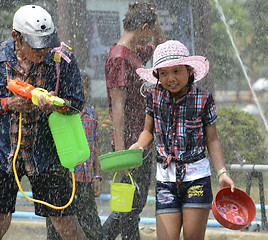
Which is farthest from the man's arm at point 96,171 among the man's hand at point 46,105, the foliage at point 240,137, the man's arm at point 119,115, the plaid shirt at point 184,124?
the foliage at point 240,137

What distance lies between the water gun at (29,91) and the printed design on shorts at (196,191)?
34.6 inches

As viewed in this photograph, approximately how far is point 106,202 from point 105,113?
1533 mm

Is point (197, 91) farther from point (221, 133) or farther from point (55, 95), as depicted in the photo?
point (221, 133)

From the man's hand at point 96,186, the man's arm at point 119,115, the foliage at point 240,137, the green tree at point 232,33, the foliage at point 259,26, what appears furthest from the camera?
the green tree at point 232,33

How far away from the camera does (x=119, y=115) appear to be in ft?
11.6

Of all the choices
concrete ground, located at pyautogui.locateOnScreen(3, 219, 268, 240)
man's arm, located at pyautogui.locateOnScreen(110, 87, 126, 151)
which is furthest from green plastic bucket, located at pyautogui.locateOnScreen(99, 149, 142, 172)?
concrete ground, located at pyautogui.locateOnScreen(3, 219, 268, 240)

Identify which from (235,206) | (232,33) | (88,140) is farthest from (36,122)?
(232,33)

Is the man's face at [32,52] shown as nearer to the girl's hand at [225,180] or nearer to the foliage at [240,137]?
the girl's hand at [225,180]

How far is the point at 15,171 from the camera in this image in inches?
112

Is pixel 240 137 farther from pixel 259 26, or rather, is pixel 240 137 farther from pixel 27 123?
pixel 259 26

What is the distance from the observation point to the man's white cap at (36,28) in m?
2.71

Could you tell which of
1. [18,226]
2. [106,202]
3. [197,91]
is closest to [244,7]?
[106,202]

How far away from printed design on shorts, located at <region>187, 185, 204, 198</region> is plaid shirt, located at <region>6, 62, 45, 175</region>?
0.92 m

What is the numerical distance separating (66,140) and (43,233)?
2.24 metres
